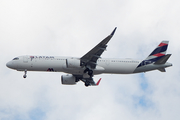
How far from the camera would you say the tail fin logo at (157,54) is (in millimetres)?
62594

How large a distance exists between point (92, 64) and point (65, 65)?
4271 millimetres

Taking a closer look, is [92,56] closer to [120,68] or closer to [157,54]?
[120,68]

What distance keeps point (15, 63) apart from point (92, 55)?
12353 mm

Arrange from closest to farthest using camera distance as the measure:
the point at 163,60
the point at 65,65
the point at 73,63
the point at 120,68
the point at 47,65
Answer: the point at 73,63 < the point at 65,65 < the point at 47,65 < the point at 163,60 < the point at 120,68

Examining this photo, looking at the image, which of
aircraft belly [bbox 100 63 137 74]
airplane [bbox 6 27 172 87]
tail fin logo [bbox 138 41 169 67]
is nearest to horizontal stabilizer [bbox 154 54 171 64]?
airplane [bbox 6 27 172 87]

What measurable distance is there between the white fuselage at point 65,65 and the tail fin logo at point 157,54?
0.82 metres

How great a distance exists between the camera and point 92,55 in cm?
5900

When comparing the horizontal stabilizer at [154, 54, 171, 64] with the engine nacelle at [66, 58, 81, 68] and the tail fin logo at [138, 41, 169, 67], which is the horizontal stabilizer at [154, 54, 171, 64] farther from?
the engine nacelle at [66, 58, 81, 68]

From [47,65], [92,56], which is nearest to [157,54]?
[92,56]

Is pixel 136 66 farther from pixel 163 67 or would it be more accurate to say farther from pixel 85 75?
pixel 85 75

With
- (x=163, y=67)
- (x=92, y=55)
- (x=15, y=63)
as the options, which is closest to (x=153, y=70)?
(x=163, y=67)

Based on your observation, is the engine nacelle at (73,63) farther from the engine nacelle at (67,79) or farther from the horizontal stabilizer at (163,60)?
the horizontal stabilizer at (163,60)

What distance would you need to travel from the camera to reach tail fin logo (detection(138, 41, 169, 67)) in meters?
62.6

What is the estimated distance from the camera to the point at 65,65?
195 ft
